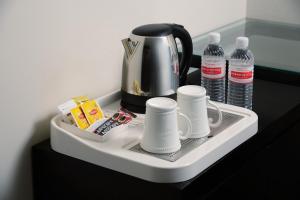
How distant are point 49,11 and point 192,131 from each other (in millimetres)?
444

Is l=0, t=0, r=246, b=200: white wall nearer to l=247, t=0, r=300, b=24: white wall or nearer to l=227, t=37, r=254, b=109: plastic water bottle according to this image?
l=227, t=37, r=254, b=109: plastic water bottle

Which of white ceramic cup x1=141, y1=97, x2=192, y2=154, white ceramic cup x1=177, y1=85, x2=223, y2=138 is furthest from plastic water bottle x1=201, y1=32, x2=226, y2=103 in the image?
white ceramic cup x1=141, y1=97, x2=192, y2=154

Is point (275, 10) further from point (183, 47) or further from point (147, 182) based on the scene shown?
point (147, 182)

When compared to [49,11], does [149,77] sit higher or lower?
lower

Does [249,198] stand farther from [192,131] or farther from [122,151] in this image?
[122,151]

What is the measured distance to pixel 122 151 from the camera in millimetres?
1300

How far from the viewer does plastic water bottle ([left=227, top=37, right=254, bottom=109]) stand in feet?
5.08

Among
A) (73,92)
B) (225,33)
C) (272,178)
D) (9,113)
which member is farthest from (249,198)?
(225,33)

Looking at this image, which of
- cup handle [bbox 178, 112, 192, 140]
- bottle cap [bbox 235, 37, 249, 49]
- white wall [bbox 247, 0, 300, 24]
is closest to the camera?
cup handle [bbox 178, 112, 192, 140]

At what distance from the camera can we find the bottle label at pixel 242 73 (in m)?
1.54

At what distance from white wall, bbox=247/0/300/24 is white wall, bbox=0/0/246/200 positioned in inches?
31.3

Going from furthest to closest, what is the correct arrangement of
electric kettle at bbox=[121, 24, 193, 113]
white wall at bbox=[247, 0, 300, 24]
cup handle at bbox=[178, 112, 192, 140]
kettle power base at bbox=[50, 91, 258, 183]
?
white wall at bbox=[247, 0, 300, 24], electric kettle at bbox=[121, 24, 193, 113], cup handle at bbox=[178, 112, 192, 140], kettle power base at bbox=[50, 91, 258, 183]

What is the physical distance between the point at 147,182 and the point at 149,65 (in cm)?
35

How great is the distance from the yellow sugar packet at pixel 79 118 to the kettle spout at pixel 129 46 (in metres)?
0.21
